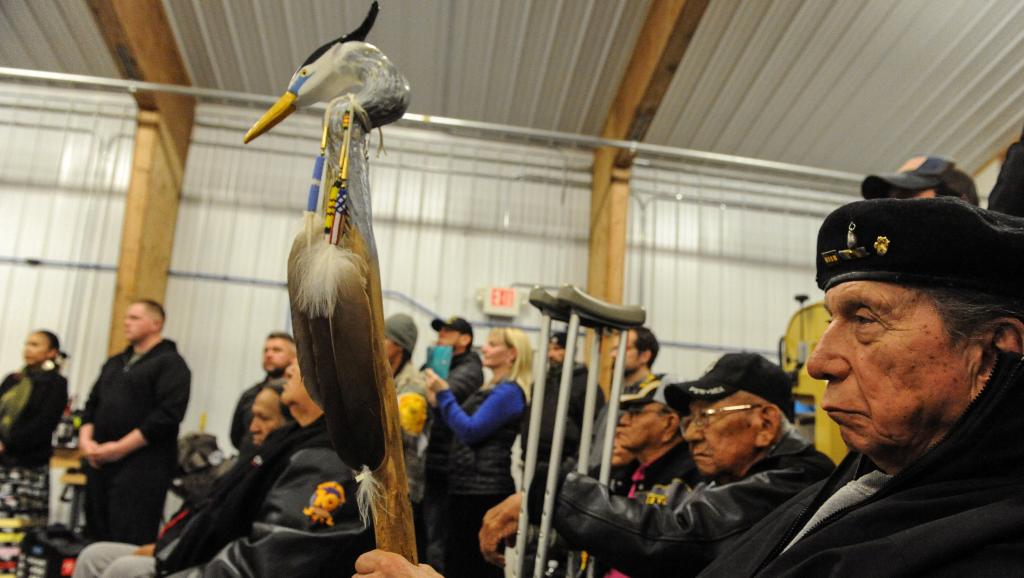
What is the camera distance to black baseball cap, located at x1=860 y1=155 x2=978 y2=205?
Answer: 7.60 feet

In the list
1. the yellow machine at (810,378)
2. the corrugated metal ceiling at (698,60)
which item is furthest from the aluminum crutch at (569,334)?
the corrugated metal ceiling at (698,60)

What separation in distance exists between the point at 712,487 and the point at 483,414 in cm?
139

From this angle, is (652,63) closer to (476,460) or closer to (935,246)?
(476,460)

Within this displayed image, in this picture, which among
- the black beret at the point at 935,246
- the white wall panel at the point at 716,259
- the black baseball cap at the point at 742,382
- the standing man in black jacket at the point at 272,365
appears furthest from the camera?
the white wall panel at the point at 716,259

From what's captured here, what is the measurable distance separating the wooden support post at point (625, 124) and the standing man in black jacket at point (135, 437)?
7.76 ft

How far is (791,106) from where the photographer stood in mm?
5941

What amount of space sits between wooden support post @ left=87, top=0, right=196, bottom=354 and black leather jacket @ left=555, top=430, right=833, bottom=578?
4.42 metres

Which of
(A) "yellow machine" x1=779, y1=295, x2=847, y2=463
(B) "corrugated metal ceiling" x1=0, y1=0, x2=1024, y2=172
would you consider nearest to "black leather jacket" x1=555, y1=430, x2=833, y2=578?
(A) "yellow machine" x1=779, y1=295, x2=847, y2=463

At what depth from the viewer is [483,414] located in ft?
9.91

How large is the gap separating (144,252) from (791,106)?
16.0 feet

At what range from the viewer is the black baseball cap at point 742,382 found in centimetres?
180

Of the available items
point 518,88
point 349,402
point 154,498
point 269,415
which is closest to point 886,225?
point 349,402

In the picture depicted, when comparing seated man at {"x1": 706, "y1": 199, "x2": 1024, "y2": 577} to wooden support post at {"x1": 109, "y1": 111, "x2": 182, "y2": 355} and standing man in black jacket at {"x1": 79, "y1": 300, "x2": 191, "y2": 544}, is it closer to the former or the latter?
standing man in black jacket at {"x1": 79, "y1": 300, "x2": 191, "y2": 544}

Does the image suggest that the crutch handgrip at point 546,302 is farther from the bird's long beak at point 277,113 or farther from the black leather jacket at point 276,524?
the bird's long beak at point 277,113
